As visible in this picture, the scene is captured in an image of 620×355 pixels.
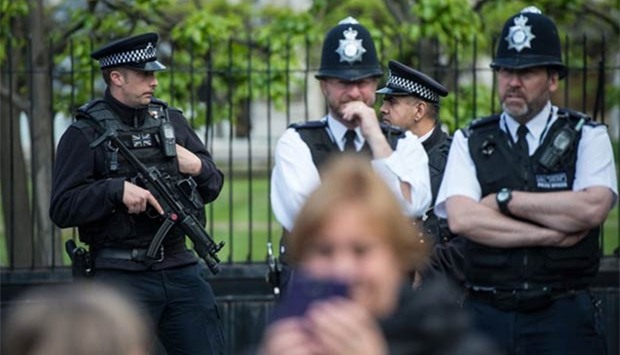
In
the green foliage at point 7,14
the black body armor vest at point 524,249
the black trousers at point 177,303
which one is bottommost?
the black trousers at point 177,303

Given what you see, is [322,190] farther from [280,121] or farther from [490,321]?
[280,121]

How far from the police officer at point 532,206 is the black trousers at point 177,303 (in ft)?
6.43

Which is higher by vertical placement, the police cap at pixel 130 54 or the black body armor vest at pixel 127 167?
the police cap at pixel 130 54

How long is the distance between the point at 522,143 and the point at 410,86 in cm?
161

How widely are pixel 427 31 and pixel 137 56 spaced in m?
3.85

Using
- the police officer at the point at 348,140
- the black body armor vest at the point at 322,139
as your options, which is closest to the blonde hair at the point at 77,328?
the police officer at the point at 348,140

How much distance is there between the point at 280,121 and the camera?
3206cm

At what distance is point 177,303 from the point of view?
7691 mm

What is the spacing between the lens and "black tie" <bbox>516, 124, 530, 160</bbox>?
6.09 meters

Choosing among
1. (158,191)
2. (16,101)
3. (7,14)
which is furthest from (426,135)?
(7,14)

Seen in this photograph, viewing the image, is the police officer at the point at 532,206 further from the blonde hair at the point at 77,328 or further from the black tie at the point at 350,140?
the blonde hair at the point at 77,328

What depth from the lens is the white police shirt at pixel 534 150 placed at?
6.08 m

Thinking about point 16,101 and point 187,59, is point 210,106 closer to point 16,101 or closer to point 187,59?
point 16,101

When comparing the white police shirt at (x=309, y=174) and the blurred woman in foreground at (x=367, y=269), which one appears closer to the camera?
the blurred woman in foreground at (x=367, y=269)
